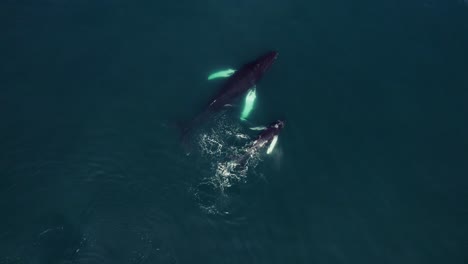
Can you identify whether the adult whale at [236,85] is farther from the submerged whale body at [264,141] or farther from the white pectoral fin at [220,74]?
the submerged whale body at [264,141]

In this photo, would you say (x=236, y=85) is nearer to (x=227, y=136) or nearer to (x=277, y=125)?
(x=227, y=136)

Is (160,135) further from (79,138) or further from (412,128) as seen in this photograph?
(412,128)

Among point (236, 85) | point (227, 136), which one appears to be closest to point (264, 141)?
point (227, 136)

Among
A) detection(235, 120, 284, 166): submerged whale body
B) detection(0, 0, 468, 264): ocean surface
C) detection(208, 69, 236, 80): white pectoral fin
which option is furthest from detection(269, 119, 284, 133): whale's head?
detection(208, 69, 236, 80): white pectoral fin

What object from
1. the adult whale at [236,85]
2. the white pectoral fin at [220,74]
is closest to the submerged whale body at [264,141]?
the adult whale at [236,85]

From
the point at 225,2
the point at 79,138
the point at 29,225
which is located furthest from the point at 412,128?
the point at 29,225

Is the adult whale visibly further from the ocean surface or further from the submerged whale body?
the submerged whale body
